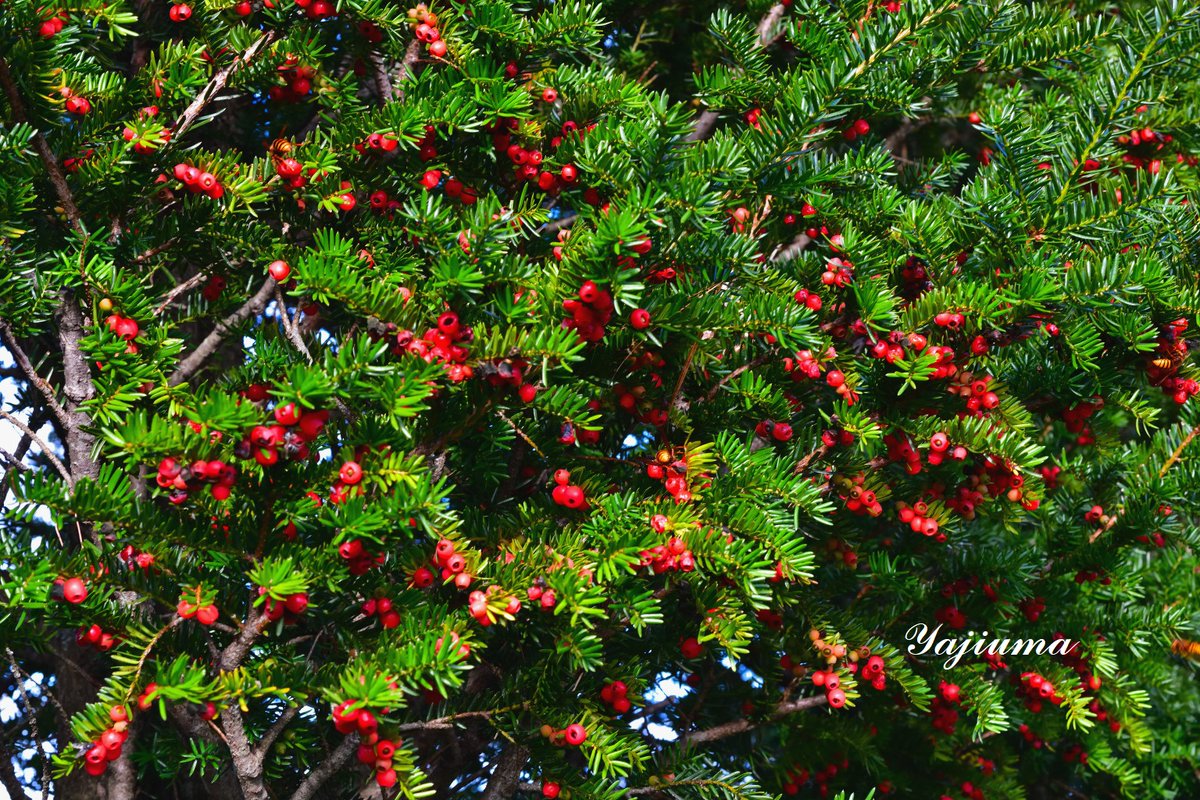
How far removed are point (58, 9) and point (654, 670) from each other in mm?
1501

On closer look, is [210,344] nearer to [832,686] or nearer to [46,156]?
[46,156]

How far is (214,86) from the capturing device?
1.62 m

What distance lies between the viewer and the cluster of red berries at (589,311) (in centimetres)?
129

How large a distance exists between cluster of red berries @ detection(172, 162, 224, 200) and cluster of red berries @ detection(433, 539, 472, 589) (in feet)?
2.19

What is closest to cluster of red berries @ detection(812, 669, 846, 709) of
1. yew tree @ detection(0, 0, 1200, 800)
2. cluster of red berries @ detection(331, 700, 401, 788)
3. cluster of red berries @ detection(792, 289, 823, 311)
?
yew tree @ detection(0, 0, 1200, 800)

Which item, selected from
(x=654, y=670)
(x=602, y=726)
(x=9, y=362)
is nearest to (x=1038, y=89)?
(x=654, y=670)

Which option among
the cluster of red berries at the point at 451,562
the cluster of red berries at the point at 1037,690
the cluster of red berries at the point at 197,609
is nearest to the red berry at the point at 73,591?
the cluster of red berries at the point at 197,609

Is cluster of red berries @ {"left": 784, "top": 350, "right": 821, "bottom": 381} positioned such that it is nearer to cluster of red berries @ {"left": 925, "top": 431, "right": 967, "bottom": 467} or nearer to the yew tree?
the yew tree

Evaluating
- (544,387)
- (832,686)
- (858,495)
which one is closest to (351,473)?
(544,387)

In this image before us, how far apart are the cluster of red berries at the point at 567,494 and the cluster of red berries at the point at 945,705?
88 cm

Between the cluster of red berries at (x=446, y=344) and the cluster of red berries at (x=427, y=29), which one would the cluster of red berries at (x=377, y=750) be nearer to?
the cluster of red berries at (x=446, y=344)

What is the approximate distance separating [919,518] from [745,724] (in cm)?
62

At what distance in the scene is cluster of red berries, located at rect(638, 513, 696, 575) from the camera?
1.39 m

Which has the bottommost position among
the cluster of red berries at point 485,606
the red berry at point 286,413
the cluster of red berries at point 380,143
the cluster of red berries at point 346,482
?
the cluster of red berries at point 485,606
